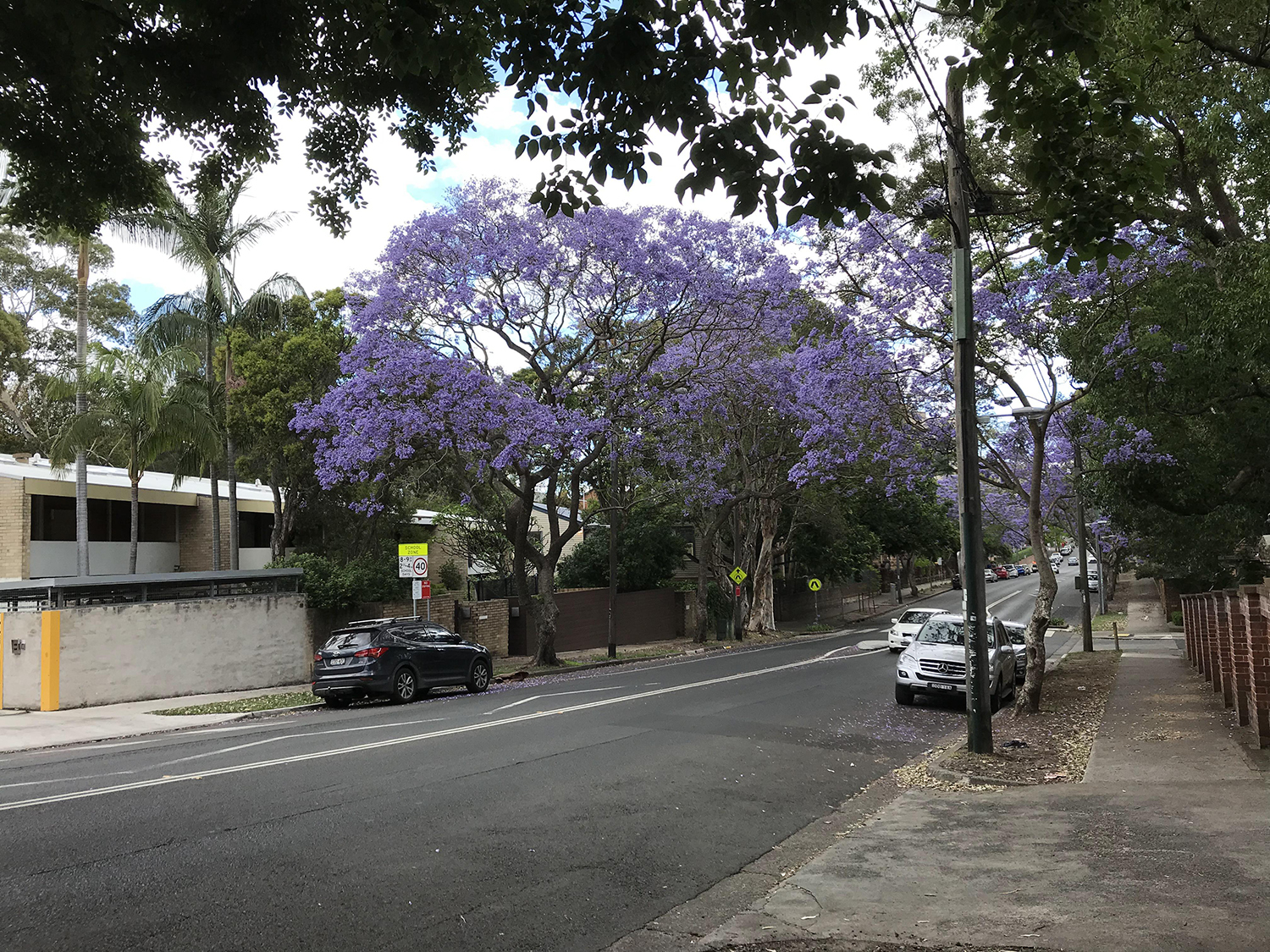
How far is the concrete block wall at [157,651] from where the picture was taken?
1803cm

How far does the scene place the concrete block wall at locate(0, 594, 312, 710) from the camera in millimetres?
18031

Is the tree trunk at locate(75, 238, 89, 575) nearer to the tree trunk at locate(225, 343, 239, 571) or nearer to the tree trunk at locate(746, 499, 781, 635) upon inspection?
the tree trunk at locate(225, 343, 239, 571)

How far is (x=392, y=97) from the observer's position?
773 centimetres

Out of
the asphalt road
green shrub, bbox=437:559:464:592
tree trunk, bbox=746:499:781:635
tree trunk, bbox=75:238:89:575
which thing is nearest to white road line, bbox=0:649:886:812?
the asphalt road

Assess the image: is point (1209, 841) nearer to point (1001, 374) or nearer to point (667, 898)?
point (667, 898)

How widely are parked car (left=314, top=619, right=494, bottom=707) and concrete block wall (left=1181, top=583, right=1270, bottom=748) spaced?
1321cm

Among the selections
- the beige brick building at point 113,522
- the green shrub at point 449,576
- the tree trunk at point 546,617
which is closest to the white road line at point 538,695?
the tree trunk at point 546,617

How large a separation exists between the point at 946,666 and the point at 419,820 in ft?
35.7

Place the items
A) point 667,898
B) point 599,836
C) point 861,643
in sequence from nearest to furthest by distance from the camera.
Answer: point 667,898 → point 599,836 → point 861,643

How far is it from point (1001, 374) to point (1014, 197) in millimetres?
2882

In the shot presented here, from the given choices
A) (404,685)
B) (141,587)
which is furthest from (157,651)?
(404,685)

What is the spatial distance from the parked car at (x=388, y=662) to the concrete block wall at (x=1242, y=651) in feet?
43.3

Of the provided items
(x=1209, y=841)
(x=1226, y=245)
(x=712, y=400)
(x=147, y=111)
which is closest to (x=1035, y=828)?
(x=1209, y=841)

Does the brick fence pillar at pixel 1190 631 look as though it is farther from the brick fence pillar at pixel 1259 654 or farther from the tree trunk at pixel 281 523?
the tree trunk at pixel 281 523
